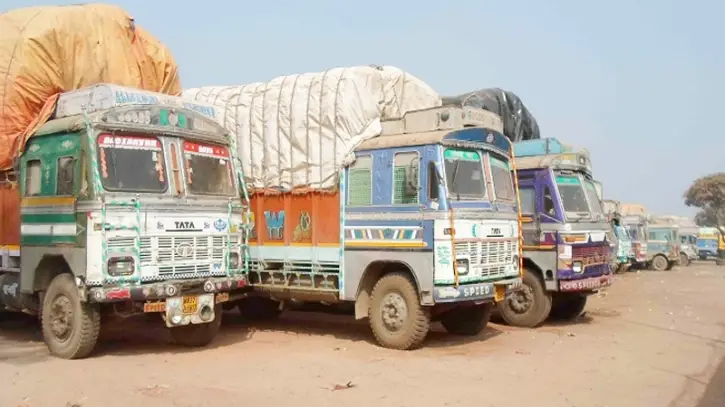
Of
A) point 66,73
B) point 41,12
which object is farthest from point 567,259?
point 41,12

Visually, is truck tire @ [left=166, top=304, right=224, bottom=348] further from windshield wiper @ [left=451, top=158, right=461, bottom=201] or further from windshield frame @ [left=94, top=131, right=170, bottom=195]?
windshield wiper @ [left=451, top=158, right=461, bottom=201]

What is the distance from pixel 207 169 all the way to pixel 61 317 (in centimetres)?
267

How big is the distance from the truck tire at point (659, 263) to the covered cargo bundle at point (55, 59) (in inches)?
1155

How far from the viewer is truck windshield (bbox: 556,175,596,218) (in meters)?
12.0

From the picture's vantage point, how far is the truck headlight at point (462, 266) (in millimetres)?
9163

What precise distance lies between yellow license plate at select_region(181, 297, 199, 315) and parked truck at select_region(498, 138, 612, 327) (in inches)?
228

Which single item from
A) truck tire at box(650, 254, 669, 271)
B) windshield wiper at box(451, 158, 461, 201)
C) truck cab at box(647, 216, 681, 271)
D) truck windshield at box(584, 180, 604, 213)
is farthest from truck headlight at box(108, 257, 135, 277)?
truck tire at box(650, 254, 669, 271)

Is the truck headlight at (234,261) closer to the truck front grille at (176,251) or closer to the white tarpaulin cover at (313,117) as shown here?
the truck front grille at (176,251)

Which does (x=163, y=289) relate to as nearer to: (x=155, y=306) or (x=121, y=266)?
(x=155, y=306)

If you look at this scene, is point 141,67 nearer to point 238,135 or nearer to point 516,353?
point 238,135

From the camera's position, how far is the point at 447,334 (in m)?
11.2

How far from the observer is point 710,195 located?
58.0 metres

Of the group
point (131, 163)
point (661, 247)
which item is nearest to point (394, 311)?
point (131, 163)

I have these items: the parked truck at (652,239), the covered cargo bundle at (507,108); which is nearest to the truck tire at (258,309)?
the covered cargo bundle at (507,108)
